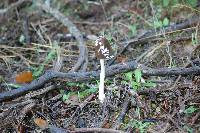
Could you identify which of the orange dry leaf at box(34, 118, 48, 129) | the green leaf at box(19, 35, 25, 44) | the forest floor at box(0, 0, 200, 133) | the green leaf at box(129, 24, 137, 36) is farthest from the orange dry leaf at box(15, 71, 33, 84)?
the green leaf at box(129, 24, 137, 36)

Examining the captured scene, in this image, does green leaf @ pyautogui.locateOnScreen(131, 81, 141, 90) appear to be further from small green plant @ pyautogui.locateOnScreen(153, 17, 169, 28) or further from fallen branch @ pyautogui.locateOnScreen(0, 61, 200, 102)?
small green plant @ pyautogui.locateOnScreen(153, 17, 169, 28)

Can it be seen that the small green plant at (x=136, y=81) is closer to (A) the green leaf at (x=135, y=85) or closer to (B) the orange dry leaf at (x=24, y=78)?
(A) the green leaf at (x=135, y=85)

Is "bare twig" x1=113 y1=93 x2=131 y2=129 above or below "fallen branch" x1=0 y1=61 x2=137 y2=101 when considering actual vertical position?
below

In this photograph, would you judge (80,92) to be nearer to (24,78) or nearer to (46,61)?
(24,78)

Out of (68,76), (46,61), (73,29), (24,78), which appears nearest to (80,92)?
(68,76)

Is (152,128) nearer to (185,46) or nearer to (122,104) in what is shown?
(122,104)

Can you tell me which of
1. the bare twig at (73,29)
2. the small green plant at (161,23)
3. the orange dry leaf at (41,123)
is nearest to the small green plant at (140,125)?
the orange dry leaf at (41,123)
